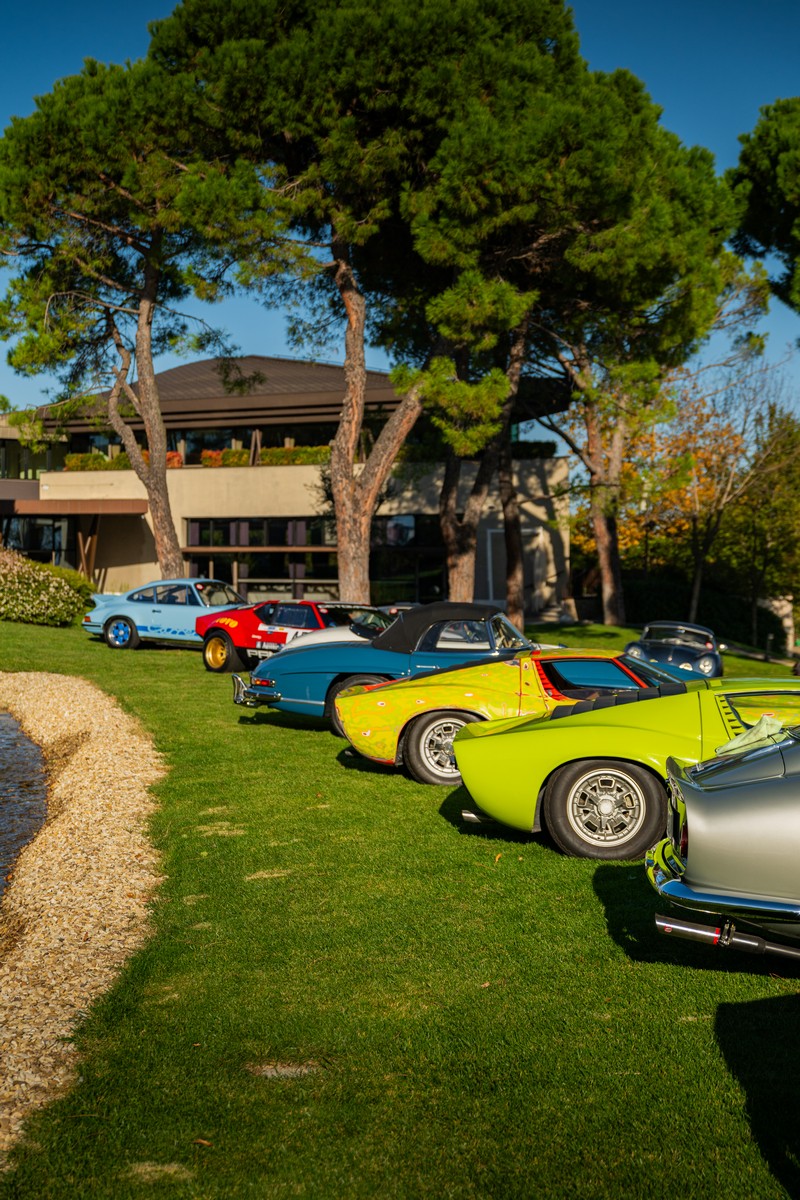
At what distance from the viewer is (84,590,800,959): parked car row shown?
4.50 meters

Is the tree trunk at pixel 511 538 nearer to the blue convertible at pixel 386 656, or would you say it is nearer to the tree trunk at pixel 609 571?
the tree trunk at pixel 609 571

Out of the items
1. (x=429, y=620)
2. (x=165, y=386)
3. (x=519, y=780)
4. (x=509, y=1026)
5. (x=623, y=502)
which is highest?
(x=165, y=386)

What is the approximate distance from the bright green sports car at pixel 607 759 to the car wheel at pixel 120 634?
1671 centimetres

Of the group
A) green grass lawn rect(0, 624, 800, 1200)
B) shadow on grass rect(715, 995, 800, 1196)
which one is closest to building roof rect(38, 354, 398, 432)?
green grass lawn rect(0, 624, 800, 1200)

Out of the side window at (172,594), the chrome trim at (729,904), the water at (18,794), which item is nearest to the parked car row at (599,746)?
the chrome trim at (729,904)

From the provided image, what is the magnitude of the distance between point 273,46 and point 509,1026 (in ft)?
69.0

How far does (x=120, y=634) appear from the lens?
22.7 meters

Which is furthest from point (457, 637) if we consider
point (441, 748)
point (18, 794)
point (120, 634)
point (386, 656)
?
point (120, 634)

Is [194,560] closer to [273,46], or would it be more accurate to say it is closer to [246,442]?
[246,442]

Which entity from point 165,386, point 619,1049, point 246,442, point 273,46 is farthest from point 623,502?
point 619,1049

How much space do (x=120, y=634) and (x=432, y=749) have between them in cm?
1481

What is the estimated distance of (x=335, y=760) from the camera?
35.4ft

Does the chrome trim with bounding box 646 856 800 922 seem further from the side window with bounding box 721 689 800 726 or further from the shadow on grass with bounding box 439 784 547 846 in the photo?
the shadow on grass with bounding box 439 784 547 846

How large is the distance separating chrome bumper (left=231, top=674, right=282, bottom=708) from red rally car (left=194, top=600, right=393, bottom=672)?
7.38 feet
